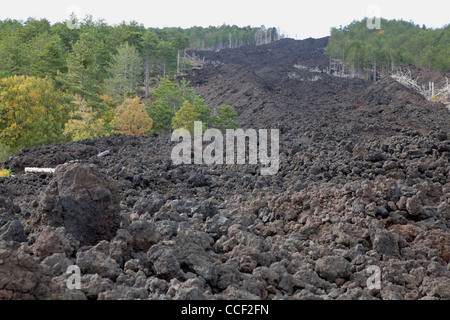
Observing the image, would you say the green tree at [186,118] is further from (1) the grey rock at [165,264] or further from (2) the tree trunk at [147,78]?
(2) the tree trunk at [147,78]

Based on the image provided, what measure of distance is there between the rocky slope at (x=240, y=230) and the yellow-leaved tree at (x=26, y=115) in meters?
12.8

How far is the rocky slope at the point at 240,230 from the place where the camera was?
16.0 feet

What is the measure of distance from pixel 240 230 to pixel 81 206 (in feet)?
7.47

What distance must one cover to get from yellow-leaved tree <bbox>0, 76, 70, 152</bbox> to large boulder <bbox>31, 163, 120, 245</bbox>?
71.9 feet

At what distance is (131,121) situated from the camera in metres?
29.7

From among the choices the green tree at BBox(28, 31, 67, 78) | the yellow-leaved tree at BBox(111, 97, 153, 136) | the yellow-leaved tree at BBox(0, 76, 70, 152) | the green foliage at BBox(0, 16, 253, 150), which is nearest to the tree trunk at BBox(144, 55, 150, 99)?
the green foliage at BBox(0, 16, 253, 150)

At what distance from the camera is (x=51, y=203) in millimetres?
6266

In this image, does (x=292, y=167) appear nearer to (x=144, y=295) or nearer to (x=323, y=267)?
(x=323, y=267)

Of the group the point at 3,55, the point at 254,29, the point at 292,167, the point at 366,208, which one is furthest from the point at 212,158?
the point at 254,29

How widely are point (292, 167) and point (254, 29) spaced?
130 metres

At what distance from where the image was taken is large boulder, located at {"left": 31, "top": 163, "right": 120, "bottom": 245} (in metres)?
6.11

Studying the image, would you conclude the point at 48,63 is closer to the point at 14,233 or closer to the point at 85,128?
the point at 85,128

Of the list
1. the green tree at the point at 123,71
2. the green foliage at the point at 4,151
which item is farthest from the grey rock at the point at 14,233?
the green tree at the point at 123,71

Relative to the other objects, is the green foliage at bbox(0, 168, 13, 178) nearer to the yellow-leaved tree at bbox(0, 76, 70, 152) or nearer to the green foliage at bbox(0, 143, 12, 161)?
the green foliage at bbox(0, 143, 12, 161)
